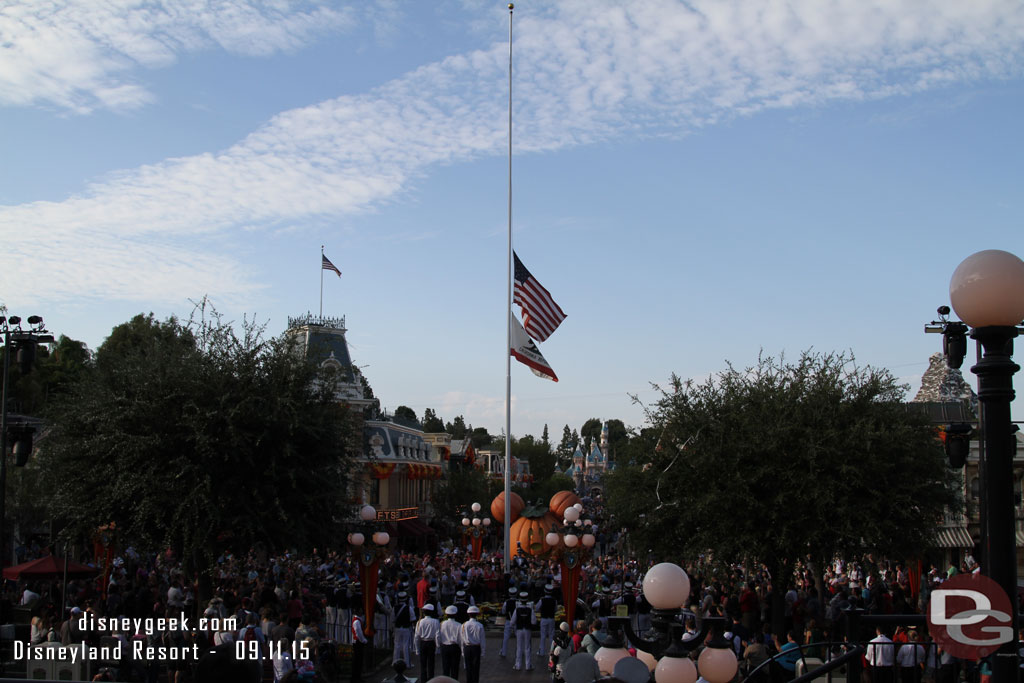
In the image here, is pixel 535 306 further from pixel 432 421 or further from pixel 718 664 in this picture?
pixel 432 421

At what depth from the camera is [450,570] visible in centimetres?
2530

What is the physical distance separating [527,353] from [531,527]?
1208 cm

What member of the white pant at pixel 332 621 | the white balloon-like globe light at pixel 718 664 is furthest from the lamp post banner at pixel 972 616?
the white pant at pixel 332 621

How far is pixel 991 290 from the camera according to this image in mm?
4117

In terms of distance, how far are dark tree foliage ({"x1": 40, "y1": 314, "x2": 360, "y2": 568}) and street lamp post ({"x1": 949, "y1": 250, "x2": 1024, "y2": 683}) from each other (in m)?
15.0

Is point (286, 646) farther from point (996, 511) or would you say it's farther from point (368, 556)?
point (996, 511)

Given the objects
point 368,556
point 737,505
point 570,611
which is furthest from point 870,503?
point 368,556

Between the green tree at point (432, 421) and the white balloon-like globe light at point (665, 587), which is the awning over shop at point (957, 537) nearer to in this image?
the white balloon-like globe light at point (665, 587)

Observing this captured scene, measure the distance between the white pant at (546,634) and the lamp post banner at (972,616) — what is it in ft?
43.6

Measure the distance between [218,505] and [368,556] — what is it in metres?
3.18

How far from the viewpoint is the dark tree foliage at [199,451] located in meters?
17.4

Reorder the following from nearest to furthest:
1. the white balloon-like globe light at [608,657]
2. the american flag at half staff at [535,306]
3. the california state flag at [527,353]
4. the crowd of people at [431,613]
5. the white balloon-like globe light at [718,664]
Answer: the white balloon-like globe light at [718,664]
the white balloon-like globe light at [608,657]
the crowd of people at [431,613]
the american flag at half staff at [535,306]
the california state flag at [527,353]

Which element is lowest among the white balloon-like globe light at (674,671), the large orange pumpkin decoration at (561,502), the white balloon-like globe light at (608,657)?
the large orange pumpkin decoration at (561,502)

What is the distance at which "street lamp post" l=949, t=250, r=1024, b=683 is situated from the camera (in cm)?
399
